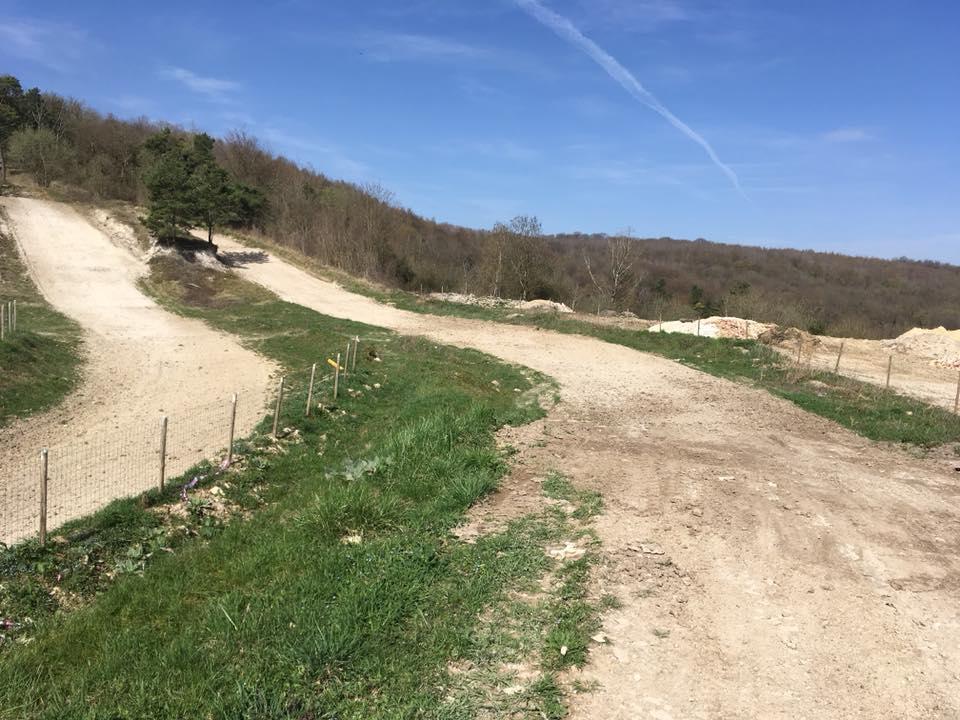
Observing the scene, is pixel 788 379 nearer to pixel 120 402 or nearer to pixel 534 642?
pixel 534 642

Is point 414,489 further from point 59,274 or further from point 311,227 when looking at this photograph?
point 311,227

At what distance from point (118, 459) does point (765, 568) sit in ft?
31.0

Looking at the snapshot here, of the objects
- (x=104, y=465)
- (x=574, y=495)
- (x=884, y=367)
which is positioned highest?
(x=884, y=367)

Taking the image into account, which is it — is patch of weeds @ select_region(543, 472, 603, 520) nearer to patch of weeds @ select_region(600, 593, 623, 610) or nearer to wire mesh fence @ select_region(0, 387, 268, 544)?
patch of weeds @ select_region(600, 593, 623, 610)

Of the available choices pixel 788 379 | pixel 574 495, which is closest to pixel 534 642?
pixel 574 495

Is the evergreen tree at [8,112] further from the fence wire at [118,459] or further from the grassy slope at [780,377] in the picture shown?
the fence wire at [118,459]

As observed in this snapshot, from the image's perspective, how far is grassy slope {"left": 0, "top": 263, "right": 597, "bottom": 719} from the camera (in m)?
4.47

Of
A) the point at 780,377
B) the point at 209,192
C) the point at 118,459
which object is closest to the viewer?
the point at 118,459

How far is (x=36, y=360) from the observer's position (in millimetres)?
14711

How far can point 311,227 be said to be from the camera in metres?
47.1

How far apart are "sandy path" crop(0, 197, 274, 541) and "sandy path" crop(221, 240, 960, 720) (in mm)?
5905

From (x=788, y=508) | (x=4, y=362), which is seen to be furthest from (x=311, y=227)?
(x=788, y=508)

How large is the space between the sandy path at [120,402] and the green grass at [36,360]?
38 centimetres

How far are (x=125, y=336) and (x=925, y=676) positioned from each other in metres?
21.5
